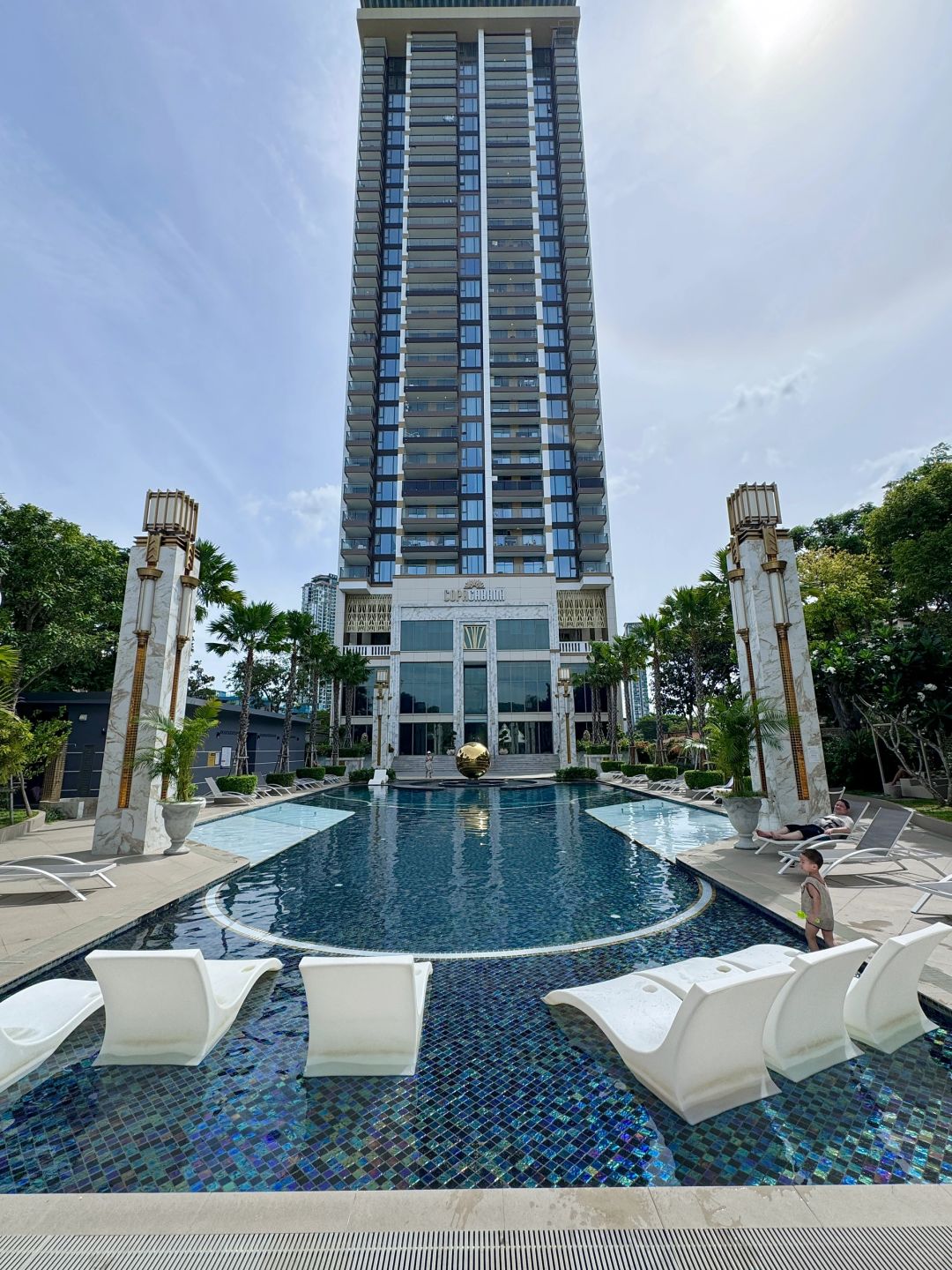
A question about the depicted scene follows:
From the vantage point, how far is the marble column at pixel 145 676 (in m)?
11.0

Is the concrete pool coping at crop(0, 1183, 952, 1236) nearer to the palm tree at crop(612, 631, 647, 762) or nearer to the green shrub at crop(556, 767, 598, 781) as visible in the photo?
the green shrub at crop(556, 767, 598, 781)

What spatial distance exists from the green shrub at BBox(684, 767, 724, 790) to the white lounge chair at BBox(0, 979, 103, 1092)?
19378mm

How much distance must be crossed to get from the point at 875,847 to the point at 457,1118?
8640mm

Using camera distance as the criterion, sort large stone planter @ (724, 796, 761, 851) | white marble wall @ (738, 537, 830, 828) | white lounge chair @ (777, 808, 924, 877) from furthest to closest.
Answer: white marble wall @ (738, 537, 830, 828), large stone planter @ (724, 796, 761, 851), white lounge chair @ (777, 808, 924, 877)

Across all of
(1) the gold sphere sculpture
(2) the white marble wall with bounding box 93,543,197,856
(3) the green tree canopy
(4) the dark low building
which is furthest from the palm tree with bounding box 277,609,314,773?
(2) the white marble wall with bounding box 93,543,197,856

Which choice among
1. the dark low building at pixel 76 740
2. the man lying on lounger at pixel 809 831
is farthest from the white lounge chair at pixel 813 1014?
the dark low building at pixel 76 740

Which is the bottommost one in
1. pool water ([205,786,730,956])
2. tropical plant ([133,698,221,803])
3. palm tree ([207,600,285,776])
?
pool water ([205,786,730,956])

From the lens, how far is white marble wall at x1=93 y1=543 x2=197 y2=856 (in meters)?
11.0

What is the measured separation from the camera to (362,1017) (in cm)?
379

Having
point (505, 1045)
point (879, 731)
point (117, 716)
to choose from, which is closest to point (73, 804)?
point (117, 716)

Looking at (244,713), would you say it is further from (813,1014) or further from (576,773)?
(813,1014)

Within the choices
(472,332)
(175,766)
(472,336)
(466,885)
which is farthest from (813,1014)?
(472,332)

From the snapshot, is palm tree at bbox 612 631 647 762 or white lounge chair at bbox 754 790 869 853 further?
palm tree at bbox 612 631 647 762

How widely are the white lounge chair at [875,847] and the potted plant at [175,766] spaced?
10687 millimetres
